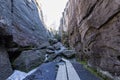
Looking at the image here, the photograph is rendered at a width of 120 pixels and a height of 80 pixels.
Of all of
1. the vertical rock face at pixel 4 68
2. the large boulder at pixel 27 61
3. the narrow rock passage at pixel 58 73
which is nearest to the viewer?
the narrow rock passage at pixel 58 73

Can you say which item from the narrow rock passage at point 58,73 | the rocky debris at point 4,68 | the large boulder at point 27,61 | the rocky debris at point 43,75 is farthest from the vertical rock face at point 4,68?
the rocky debris at point 43,75

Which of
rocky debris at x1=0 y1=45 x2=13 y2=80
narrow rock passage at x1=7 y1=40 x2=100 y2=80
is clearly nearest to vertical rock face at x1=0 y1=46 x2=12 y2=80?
rocky debris at x1=0 y1=45 x2=13 y2=80

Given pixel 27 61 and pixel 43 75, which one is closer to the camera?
pixel 43 75

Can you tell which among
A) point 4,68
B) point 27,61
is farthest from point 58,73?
point 27,61

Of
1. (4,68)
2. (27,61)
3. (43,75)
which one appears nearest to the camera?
(43,75)

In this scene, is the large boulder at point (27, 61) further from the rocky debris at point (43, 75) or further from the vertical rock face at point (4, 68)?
the rocky debris at point (43, 75)

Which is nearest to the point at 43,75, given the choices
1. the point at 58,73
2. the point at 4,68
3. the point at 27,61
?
the point at 58,73

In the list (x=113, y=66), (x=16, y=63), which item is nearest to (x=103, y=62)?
(x=113, y=66)

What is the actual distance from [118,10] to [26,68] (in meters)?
4.92

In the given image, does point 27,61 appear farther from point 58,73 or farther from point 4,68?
point 58,73

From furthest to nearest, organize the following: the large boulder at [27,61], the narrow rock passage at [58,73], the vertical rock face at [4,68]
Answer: the large boulder at [27,61], the vertical rock face at [4,68], the narrow rock passage at [58,73]

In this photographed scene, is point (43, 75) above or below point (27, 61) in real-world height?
below

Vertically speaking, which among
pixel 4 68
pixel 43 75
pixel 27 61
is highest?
pixel 27 61

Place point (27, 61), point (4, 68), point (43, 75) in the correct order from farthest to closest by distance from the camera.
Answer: point (27, 61), point (4, 68), point (43, 75)
